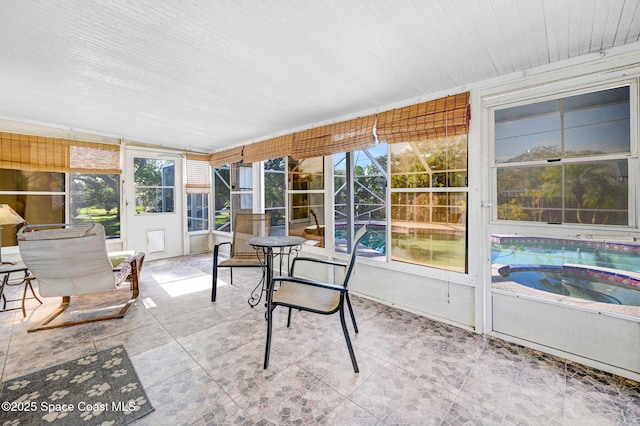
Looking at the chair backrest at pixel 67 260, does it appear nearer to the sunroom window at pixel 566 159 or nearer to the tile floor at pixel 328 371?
the tile floor at pixel 328 371

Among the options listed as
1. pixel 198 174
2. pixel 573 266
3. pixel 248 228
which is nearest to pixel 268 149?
pixel 248 228

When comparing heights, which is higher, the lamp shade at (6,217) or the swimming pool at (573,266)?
the lamp shade at (6,217)

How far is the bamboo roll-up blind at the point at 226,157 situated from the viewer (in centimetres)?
502

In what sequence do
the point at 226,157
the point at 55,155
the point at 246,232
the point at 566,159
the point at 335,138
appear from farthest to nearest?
the point at 226,157
the point at 55,155
the point at 246,232
the point at 335,138
the point at 566,159

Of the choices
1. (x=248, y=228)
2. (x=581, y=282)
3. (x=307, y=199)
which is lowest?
(x=581, y=282)

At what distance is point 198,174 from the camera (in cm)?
570

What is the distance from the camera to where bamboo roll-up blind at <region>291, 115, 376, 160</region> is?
10.2 ft

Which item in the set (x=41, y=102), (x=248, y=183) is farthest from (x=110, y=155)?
(x=248, y=183)

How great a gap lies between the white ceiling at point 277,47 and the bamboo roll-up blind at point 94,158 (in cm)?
117

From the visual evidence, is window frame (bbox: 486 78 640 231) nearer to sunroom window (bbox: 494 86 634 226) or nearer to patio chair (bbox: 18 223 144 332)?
sunroom window (bbox: 494 86 634 226)

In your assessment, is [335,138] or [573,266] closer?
[573,266]

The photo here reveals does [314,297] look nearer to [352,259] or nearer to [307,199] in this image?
[352,259]

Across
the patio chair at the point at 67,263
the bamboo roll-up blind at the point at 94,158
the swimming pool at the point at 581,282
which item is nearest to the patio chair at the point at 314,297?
the swimming pool at the point at 581,282

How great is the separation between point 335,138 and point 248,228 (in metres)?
1.67
